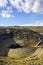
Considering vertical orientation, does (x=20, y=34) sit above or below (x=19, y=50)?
above

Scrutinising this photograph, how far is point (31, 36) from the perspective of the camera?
→ 2559 inches

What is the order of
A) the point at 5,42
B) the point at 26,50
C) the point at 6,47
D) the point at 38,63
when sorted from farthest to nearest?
the point at 5,42
the point at 6,47
the point at 26,50
the point at 38,63

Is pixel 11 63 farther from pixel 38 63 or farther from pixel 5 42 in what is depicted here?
pixel 5 42

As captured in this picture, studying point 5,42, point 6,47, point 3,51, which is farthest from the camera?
point 5,42

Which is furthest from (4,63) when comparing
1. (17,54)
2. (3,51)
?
(3,51)

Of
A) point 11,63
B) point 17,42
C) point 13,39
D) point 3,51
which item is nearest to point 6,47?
point 3,51

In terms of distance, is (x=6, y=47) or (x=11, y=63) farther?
(x=6, y=47)

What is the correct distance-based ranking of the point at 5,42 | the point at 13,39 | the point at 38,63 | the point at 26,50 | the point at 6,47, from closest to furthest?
the point at 38,63 < the point at 26,50 < the point at 6,47 < the point at 5,42 < the point at 13,39

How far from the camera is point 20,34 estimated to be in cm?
7038

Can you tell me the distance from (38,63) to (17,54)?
1087 cm

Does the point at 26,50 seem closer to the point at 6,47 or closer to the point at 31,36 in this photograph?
the point at 6,47

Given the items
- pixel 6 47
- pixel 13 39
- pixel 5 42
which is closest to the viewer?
pixel 6 47

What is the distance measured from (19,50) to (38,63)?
11.3m

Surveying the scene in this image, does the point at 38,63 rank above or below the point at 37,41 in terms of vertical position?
below
